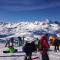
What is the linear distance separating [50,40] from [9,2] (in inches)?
28.2

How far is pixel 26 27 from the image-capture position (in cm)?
162

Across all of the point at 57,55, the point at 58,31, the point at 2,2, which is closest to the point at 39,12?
the point at 58,31

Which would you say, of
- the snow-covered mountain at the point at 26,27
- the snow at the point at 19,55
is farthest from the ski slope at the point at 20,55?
the snow-covered mountain at the point at 26,27

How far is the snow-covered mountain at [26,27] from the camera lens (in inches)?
62.8

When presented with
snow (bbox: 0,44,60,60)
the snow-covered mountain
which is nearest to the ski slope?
snow (bbox: 0,44,60,60)

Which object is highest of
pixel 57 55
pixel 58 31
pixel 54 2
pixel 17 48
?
pixel 54 2

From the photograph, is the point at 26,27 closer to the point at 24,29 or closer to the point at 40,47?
the point at 24,29

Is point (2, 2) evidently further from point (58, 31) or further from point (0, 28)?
point (58, 31)

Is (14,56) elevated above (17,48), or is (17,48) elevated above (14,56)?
(17,48)

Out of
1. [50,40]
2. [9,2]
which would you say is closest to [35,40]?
[50,40]

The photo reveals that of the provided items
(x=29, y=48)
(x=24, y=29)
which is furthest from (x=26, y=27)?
(x=29, y=48)

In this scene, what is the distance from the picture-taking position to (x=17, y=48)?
62.3 inches

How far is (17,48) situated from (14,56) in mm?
112

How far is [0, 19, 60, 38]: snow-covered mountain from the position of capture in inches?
62.8
